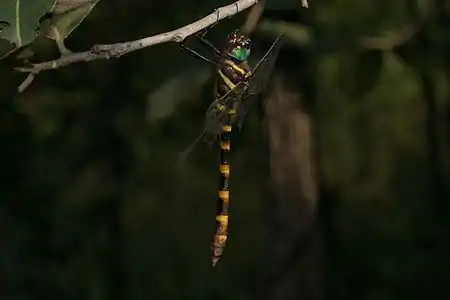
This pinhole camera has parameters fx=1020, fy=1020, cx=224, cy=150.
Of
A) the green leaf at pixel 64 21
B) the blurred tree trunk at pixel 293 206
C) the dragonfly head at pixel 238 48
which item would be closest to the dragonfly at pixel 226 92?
the dragonfly head at pixel 238 48

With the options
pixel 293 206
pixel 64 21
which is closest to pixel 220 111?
pixel 64 21

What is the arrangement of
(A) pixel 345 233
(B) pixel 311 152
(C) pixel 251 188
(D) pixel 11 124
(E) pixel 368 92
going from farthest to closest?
1. (C) pixel 251 188
2. (A) pixel 345 233
3. (D) pixel 11 124
4. (B) pixel 311 152
5. (E) pixel 368 92

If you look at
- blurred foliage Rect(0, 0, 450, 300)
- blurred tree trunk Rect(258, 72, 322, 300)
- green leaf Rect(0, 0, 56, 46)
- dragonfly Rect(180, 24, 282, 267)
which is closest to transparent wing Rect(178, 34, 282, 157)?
dragonfly Rect(180, 24, 282, 267)

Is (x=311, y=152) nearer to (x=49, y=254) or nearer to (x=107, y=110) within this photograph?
(x=107, y=110)

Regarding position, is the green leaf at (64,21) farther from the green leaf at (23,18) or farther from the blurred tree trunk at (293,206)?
the blurred tree trunk at (293,206)

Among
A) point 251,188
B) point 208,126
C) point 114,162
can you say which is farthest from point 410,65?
point 251,188

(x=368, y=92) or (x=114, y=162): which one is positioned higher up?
(x=368, y=92)
